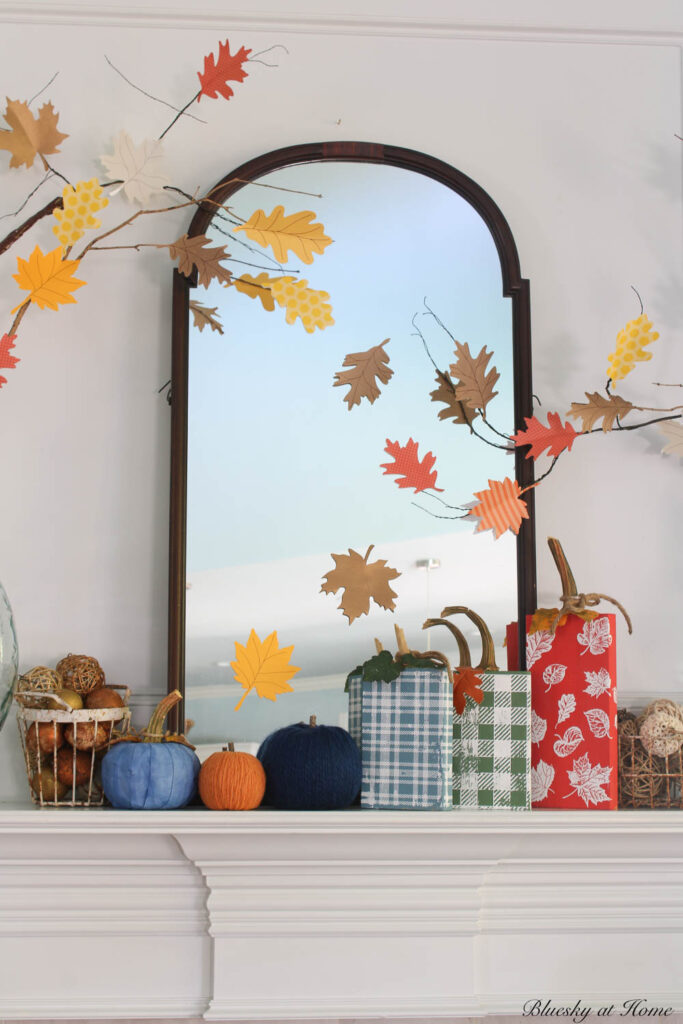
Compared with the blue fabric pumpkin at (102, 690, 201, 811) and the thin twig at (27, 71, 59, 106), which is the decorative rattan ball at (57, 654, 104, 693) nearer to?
the blue fabric pumpkin at (102, 690, 201, 811)

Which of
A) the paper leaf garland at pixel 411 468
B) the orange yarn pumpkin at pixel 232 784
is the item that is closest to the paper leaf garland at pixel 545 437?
the paper leaf garland at pixel 411 468

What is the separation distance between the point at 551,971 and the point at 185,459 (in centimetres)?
100

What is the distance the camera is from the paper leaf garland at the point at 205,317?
1668 mm

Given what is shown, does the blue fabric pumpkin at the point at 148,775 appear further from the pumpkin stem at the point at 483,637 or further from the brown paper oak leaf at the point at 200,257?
the brown paper oak leaf at the point at 200,257

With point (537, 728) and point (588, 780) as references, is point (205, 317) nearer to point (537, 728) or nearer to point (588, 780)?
point (537, 728)

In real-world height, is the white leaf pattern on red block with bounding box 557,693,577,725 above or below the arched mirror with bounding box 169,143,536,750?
below

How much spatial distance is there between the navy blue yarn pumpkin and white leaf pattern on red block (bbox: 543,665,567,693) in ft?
1.04

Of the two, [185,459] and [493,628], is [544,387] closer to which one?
[493,628]

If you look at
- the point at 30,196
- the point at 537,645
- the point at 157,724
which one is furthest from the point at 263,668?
the point at 30,196

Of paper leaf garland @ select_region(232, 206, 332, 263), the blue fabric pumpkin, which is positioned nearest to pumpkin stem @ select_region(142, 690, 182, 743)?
the blue fabric pumpkin

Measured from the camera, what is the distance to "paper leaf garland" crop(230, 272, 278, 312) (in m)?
1.68

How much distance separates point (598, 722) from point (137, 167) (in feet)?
3.91

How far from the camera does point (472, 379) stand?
1.66m

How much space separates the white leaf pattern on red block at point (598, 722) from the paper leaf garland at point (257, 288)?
841 millimetres
